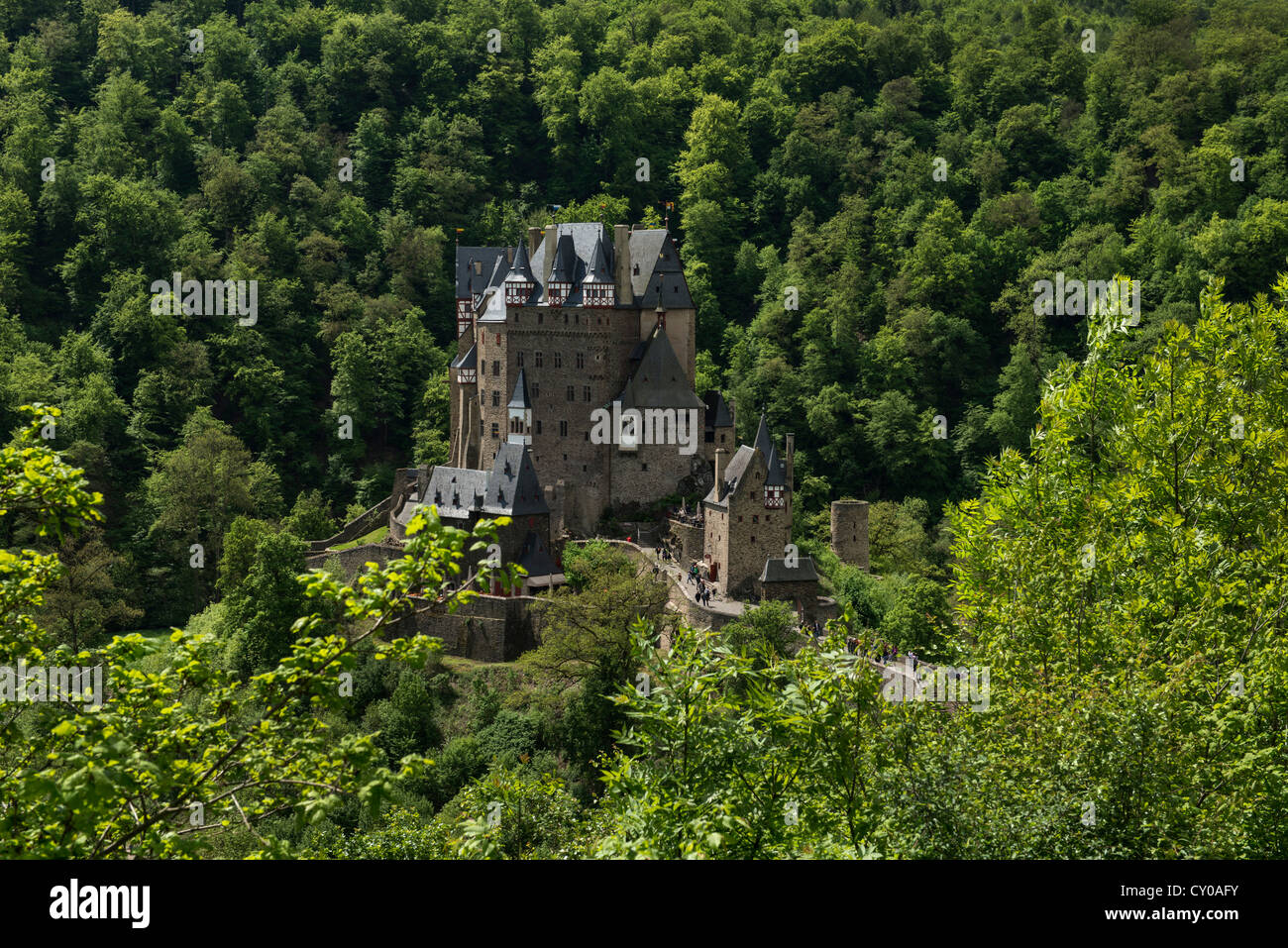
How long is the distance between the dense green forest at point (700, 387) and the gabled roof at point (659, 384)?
7.83 metres

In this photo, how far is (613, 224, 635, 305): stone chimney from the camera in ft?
179

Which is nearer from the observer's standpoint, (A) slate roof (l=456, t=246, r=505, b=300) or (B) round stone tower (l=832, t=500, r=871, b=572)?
(B) round stone tower (l=832, t=500, r=871, b=572)

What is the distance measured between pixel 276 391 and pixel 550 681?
3468 cm

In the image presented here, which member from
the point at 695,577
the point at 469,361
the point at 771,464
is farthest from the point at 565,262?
the point at 695,577

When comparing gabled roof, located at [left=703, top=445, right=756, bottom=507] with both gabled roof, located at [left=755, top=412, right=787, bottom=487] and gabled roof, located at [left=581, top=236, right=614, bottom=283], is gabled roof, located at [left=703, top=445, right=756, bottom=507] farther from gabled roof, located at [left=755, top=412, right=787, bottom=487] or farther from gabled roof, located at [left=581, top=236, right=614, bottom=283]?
gabled roof, located at [left=581, top=236, right=614, bottom=283]

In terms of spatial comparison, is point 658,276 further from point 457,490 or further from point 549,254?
Answer: point 457,490

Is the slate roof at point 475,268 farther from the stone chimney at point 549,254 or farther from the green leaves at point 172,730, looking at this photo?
the green leaves at point 172,730

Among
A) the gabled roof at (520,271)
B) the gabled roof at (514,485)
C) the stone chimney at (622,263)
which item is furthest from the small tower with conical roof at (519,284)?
the gabled roof at (514,485)

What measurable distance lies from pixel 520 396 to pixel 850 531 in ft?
46.1

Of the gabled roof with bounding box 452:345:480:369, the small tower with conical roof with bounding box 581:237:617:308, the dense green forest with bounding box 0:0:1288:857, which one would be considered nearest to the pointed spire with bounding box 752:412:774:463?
the dense green forest with bounding box 0:0:1288:857

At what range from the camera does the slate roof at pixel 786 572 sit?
45281 mm

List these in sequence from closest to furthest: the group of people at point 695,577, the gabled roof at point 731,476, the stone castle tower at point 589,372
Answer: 1. the group of people at point 695,577
2. the gabled roof at point 731,476
3. the stone castle tower at point 589,372

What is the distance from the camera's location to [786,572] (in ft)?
149

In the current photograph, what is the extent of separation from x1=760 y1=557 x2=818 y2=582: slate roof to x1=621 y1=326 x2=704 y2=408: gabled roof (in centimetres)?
947
